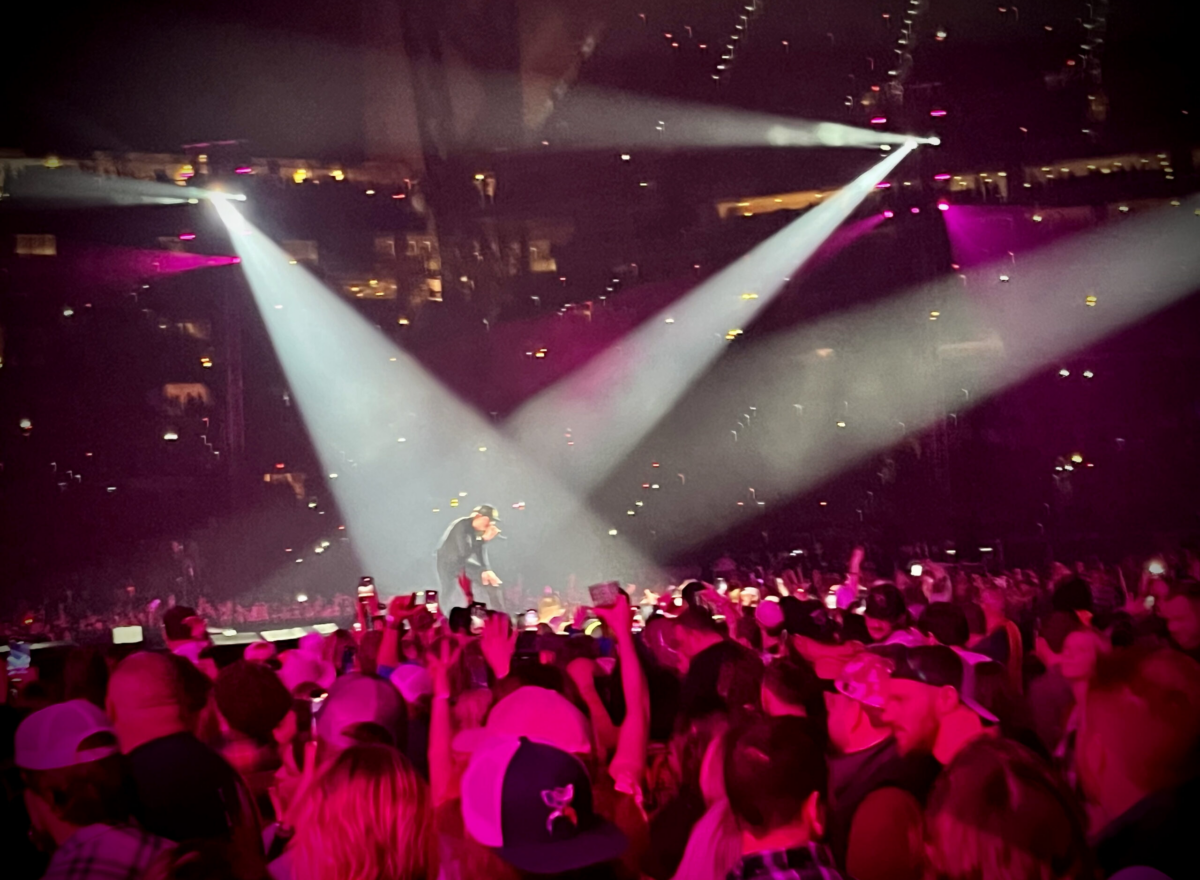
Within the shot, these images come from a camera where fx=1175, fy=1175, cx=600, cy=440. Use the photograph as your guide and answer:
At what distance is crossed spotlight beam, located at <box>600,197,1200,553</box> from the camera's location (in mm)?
23547

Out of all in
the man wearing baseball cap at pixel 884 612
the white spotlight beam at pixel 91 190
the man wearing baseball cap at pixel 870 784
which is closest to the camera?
the man wearing baseball cap at pixel 870 784

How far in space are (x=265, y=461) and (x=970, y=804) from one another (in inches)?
1143

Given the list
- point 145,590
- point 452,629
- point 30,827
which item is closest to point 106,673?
point 30,827

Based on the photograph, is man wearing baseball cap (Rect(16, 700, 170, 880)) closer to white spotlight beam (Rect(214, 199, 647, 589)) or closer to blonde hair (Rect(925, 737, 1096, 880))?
blonde hair (Rect(925, 737, 1096, 880))

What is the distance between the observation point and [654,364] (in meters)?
31.5

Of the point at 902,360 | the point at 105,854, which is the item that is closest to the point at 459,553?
the point at 902,360

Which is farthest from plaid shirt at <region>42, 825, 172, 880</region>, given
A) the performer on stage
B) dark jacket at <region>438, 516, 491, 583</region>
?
dark jacket at <region>438, 516, 491, 583</region>

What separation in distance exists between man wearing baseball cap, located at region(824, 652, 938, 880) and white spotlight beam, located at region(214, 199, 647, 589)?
81.9 feet

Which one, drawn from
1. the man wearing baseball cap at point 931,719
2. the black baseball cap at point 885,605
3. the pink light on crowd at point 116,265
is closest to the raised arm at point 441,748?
the man wearing baseball cap at point 931,719

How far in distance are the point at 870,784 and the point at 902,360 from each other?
24.6 m

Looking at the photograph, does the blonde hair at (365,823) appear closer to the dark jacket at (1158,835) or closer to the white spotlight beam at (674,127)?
the dark jacket at (1158,835)

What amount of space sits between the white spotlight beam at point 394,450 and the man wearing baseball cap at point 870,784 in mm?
24949

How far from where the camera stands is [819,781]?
2.31 metres

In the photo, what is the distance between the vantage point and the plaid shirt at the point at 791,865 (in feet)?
7.32
